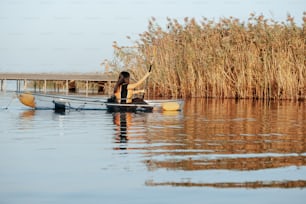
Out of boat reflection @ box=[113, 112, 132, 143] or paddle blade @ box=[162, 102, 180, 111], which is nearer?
boat reflection @ box=[113, 112, 132, 143]

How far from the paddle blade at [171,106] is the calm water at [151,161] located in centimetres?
334

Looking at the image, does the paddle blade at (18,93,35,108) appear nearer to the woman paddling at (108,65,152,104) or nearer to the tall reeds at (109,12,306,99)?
the woman paddling at (108,65,152,104)

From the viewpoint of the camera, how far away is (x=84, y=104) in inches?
790

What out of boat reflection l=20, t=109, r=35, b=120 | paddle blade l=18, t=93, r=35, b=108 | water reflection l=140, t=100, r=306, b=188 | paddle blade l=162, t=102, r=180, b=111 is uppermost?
paddle blade l=18, t=93, r=35, b=108

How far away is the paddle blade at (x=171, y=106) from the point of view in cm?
2014

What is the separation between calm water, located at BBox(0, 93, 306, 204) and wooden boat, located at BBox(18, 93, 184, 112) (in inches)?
107

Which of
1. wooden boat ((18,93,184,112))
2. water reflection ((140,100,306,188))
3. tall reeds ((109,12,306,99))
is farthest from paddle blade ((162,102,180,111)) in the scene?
tall reeds ((109,12,306,99))

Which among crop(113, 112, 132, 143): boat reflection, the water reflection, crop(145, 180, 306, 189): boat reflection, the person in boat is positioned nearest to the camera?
crop(145, 180, 306, 189): boat reflection

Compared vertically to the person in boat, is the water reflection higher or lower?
lower

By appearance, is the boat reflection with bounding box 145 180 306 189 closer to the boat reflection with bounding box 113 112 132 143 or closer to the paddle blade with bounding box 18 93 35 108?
the boat reflection with bounding box 113 112 132 143

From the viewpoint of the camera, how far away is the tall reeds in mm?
27359

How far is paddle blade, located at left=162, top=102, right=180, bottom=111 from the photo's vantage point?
20141 millimetres

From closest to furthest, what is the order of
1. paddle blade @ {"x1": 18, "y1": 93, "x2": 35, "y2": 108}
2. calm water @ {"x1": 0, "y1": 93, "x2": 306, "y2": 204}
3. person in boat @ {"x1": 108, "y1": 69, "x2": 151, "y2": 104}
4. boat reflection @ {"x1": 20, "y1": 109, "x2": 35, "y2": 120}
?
calm water @ {"x1": 0, "y1": 93, "x2": 306, "y2": 204}, boat reflection @ {"x1": 20, "y1": 109, "x2": 35, "y2": 120}, person in boat @ {"x1": 108, "y1": 69, "x2": 151, "y2": 104}, paddle blade @ {"x1": 18, "y1": 93, "x2": 35, "y2": 108}

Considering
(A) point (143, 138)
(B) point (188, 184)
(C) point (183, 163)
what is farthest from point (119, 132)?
(B) point (188, 184)
